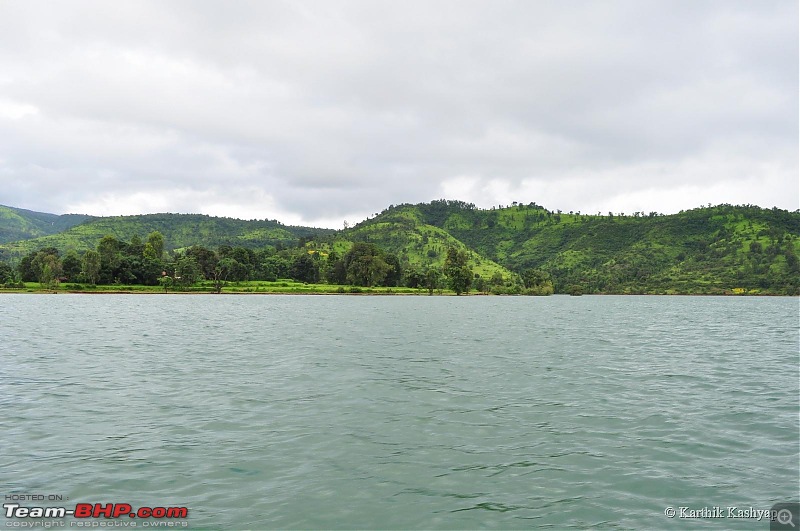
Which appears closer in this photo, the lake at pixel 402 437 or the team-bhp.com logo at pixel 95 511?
the team-bhp.com logo at pixel 95 511

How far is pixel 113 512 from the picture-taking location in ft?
41.4

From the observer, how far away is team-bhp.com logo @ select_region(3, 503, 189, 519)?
12.3 metres

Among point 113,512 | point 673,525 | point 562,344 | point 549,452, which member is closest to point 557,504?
point 673,525

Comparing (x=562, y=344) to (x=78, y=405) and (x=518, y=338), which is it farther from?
(x=78, y=405)

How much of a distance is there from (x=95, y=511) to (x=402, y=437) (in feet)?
33.3

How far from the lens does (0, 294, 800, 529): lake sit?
43.8ft

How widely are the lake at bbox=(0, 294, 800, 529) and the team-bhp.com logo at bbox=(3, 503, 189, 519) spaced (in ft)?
1.00

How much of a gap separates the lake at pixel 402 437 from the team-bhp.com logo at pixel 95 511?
1.00 feet

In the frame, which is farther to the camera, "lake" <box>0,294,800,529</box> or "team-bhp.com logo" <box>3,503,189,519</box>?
"lake" <box>0,294,800,529</box>

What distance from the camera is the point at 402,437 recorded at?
19.4 meters

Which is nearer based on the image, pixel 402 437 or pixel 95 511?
pixel 95 511

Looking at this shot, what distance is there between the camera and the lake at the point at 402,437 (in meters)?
13.3

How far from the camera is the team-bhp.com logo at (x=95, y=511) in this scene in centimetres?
1229

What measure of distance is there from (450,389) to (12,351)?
1464 inches
